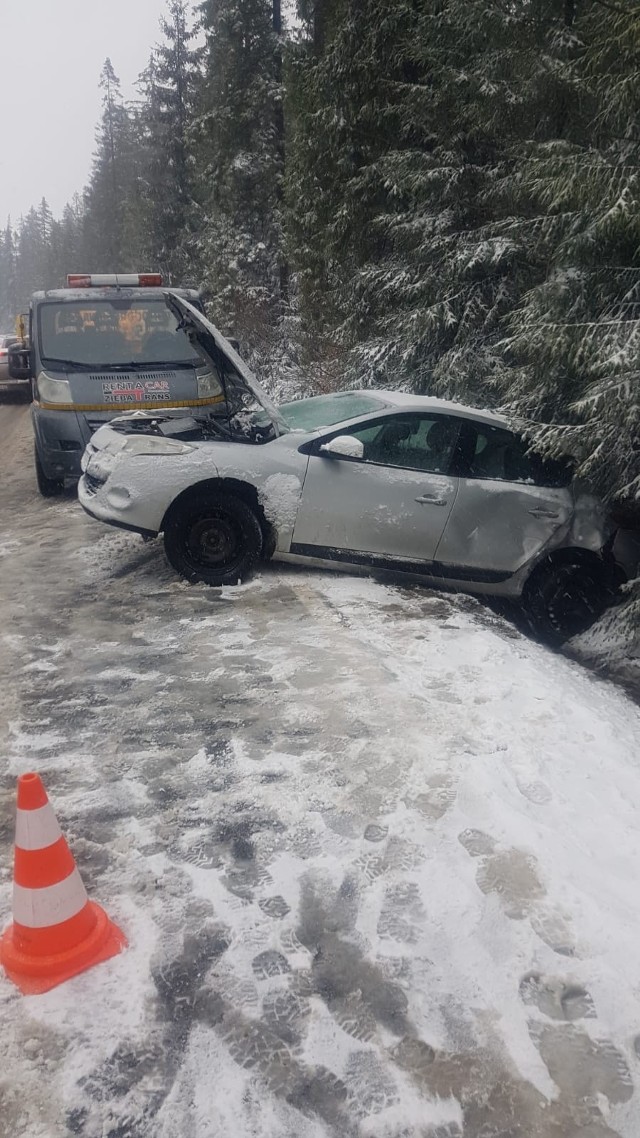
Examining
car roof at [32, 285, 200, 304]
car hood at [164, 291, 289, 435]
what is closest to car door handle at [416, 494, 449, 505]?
car hood at [164, 291, 289, 435]

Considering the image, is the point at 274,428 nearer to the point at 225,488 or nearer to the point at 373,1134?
the point at 225,488

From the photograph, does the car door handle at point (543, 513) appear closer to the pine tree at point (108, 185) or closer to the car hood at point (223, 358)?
the car hood at point (223, 358)

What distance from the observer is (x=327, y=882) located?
9.11ft

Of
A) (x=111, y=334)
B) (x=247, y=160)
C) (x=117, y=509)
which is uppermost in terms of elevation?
(x=247, y=160)

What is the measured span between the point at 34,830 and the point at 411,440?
14.4ft

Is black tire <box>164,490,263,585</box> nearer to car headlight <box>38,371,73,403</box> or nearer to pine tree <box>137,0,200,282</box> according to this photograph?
car headlight <box>38,371,73,403</box>

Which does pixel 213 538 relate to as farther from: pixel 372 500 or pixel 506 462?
pixel 506 462

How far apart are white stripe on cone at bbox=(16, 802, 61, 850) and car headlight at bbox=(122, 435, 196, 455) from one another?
3692 mm

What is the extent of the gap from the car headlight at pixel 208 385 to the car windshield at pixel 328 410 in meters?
1.51

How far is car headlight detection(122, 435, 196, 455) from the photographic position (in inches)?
222

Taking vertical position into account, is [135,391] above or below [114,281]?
below

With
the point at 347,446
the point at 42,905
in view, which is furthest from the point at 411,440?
the point at 42,905

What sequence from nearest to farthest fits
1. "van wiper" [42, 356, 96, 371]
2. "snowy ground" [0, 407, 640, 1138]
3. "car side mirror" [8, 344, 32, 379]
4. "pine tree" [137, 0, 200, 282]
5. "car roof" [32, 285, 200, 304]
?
"snowy ground" [0, 407, 640, 1138], "van wiper" [42, 356, 96, 371], "car roof" [32, 285, 200, 304], "car side mirror" [8, 344, 32, 379], "pine tree" [137, 0, 200, 282]

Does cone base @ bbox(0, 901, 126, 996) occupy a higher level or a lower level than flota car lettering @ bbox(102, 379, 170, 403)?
lower
